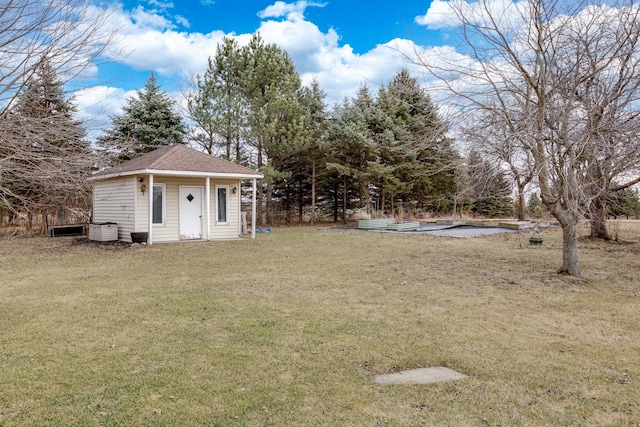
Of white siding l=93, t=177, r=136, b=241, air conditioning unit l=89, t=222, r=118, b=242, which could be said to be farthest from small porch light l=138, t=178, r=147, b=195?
air conditioning unit l=89, t=222, r=118, b=242

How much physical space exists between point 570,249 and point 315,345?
5552mm

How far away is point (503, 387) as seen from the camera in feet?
9.79

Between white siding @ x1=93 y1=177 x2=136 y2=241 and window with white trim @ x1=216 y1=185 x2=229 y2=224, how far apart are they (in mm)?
2741

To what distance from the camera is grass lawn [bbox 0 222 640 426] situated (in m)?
2.67

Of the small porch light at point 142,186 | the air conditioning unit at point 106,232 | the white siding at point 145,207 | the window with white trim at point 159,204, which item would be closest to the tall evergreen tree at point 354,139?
the white siding at point 145,207

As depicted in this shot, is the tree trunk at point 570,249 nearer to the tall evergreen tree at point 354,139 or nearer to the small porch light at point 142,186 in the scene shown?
the small porch light at point 142,186

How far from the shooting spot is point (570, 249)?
280 inches

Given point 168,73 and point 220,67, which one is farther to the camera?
point 168,73

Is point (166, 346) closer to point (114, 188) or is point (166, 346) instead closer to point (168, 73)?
point (114, 188)

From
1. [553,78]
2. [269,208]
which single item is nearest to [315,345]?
[553,78]

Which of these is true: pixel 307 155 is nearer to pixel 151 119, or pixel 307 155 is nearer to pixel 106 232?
pixel 151 119

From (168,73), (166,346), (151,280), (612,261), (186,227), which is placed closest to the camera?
(166,346)

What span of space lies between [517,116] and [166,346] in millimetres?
6239

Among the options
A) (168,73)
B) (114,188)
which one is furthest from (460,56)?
(168,73)
